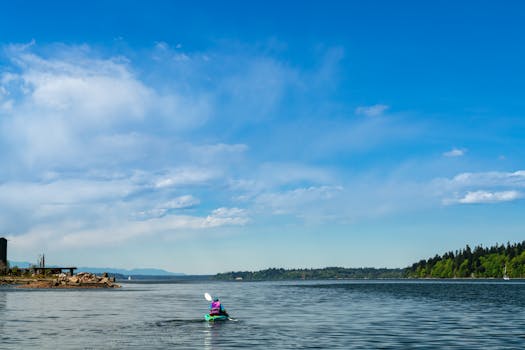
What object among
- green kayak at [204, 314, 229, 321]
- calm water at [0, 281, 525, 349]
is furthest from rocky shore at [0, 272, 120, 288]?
green kayak at [204, 314, 229, 321]

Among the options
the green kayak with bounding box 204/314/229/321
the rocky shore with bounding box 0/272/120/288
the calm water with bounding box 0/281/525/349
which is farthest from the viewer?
the rocky shore with bounding box 0/272/120/288

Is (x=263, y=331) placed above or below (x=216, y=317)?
below

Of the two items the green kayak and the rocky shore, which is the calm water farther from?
the rocky shore

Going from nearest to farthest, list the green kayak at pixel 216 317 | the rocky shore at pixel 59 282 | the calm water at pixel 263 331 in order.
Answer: the calm water at pixel 263 331 → the green kayak at pixel 216 317 → the rocky shore at pixel 59 282

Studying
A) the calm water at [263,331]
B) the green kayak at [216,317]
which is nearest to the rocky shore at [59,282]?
the calm water at [263,331]

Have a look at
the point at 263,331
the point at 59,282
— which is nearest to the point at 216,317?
the point at 263,331

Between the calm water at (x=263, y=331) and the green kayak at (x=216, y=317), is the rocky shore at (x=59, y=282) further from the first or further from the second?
the green kayak at (x=216, y=317)

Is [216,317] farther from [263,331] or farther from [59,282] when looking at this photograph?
[59,282]

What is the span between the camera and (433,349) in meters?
39.4

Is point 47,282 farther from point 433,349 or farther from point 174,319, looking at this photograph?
point 433,349

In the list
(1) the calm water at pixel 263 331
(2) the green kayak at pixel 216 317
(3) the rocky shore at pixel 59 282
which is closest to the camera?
(1) the calm water at pixel 263 331

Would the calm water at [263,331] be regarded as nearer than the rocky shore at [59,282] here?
Yes

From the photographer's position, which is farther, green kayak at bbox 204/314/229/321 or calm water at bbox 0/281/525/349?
green kayak at bbox 204/314/229/321

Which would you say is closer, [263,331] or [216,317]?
[263,331]
